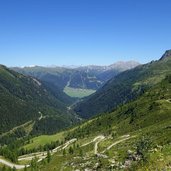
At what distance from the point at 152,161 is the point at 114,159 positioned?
105 metres

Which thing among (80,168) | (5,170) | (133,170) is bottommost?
(5,170)

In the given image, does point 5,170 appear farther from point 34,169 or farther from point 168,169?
point 168,169

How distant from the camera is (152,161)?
2911 cm

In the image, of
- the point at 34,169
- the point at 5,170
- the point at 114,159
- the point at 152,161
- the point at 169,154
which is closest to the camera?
the point at 152,161

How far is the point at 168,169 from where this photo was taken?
2594cm

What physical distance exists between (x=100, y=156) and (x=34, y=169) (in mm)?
45128

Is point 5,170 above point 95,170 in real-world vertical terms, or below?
below

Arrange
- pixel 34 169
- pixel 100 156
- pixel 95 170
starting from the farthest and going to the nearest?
pixel 34 169, pixel 100 156, pixel 95 170

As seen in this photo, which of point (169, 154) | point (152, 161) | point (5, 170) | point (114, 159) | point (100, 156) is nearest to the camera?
point (152, 161)

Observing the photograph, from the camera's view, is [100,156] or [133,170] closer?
[133,170]

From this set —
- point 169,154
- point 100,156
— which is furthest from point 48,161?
point 169,154

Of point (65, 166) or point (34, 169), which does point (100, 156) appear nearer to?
point (65, 166)

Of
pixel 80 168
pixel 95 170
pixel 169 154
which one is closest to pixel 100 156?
pixel 80 168

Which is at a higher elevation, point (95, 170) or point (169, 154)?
point (169, 154)
